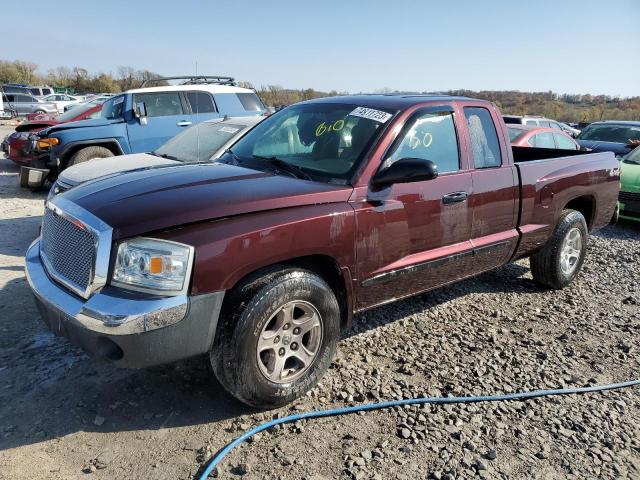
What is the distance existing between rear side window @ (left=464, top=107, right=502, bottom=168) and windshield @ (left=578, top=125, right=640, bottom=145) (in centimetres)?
957

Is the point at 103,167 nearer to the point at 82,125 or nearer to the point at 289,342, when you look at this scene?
the point at 82,125

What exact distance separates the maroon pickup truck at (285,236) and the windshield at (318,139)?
0.01m

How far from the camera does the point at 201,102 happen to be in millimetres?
9492

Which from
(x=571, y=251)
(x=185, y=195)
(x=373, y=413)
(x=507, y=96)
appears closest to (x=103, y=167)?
(x=185, y=195)

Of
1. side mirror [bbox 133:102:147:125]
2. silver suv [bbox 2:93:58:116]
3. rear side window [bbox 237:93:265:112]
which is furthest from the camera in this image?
silver suv [bbox 2:93:58:116]

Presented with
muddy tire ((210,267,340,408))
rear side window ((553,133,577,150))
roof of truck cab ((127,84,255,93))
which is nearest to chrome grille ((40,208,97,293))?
muddy tire ((210,267,340,408))

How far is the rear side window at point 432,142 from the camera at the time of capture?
3580 millimetres

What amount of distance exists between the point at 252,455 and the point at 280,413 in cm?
41

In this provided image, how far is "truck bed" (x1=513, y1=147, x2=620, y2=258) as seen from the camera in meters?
4.50

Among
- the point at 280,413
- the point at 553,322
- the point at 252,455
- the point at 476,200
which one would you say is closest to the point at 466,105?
the point at 476,200

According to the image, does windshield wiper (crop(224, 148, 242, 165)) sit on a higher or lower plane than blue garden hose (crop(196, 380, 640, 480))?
higher

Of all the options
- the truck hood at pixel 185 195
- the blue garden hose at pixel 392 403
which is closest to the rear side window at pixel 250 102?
the truck hood at pixel 185 195

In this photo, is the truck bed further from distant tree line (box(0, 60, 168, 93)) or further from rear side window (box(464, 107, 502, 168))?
distant tree line (box(0, 60, 168, 93))

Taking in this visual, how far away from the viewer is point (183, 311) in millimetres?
2512
